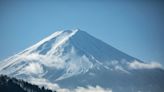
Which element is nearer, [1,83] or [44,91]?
[1,83]

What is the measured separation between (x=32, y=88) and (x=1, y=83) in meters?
11.2

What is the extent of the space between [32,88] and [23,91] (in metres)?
8.14

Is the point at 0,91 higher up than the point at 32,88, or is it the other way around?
the point at 32,88

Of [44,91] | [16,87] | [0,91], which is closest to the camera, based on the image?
[0,91]

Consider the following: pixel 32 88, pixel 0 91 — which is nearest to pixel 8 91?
pixel 0 91

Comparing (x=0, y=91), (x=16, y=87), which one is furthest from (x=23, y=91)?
(x=0, y=91)

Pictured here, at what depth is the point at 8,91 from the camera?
102 metres

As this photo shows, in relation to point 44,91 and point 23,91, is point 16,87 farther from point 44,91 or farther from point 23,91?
point 44,91

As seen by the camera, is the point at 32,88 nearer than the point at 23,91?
No

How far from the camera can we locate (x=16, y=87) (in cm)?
10638

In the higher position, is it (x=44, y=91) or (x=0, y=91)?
(x=44, y=91)

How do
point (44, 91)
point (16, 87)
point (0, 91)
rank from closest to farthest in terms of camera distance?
point (0, 91)
point (16, 87)
point (44, 91)

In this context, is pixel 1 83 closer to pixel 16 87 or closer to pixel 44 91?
pixel 16 87

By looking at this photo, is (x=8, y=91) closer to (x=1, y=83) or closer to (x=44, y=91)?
(x=1, y=83)
